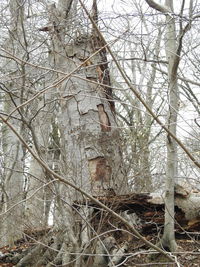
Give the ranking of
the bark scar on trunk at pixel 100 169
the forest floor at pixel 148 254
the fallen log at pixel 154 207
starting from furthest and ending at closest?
the bark scar on trunk at pixel 100 169, the fallen log at pixel 154 207, the forest floor at pixel 148 254

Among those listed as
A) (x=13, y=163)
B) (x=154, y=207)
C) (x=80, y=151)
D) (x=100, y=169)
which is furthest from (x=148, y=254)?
(x=13, y=163)

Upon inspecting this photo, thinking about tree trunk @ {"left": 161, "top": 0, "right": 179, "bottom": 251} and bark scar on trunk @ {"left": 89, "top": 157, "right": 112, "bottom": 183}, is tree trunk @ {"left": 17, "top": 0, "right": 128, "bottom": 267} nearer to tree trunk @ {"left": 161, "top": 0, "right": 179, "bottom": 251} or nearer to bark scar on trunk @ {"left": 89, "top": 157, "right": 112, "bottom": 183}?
bark scar on trunk @ {"left": 89, "top": 157, "right": 112, "bottom": 183}

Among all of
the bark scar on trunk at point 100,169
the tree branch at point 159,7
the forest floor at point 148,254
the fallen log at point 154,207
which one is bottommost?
the forest floor at point 148,254

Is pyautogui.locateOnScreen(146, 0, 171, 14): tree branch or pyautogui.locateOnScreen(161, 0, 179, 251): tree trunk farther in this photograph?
pyautogui.locateOnScreen(146, 0, 171, 14): tree branch

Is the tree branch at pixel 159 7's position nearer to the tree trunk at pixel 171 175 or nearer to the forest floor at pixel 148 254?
the tree trunk at pixel 171 175

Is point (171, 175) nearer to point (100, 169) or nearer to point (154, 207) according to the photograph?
point (154, 207)

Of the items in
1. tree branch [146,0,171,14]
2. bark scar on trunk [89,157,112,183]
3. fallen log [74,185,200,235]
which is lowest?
fallen log [74,185,200,235]

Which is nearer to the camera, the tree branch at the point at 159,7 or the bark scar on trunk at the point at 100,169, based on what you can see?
the tree branch at the point at 159,7

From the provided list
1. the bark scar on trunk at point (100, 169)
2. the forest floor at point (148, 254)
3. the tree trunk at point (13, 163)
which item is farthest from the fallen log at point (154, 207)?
the tree trunk at point (13, 163)

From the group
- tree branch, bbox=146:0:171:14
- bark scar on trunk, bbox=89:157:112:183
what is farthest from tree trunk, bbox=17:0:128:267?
tree branch, bbox=146:0:171:14

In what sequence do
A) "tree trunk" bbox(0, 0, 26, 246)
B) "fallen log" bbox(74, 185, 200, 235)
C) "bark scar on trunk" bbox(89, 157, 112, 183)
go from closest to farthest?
"fallen log" bbox(74, 185, 200, 235), "bark scar on trunk" bbox(89, 157, 112, 183), "tree trunk" bbox(0, 0, 26, 246)

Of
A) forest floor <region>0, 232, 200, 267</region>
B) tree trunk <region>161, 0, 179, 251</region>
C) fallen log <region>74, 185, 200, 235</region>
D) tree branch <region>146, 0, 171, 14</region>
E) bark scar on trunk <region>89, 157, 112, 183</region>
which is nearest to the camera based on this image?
tree trunk <region>161, 0, 179, 251</region>

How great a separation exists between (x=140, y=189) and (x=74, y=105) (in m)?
1.38

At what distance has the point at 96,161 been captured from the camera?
402 cm
